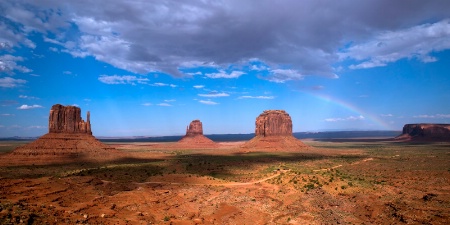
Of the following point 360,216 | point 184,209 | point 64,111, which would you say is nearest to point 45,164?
point 64,111

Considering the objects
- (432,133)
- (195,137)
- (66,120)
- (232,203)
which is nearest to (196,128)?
(195,137)

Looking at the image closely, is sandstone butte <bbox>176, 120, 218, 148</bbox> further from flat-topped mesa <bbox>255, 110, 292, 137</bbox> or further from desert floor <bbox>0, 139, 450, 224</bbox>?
desert floor <bbox>0, 139, 450, 224</bbox>

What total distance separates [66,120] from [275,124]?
84246 mm

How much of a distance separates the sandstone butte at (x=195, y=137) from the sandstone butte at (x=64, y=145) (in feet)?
265

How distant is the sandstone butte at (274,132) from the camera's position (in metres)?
122

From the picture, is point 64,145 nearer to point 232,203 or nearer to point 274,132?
point 232,203

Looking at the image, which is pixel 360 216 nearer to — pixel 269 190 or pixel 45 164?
pixel 269 190

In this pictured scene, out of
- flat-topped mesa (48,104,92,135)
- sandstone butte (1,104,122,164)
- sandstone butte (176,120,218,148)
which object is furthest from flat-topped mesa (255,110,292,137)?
flat-topped mesa (48,104,92,135)

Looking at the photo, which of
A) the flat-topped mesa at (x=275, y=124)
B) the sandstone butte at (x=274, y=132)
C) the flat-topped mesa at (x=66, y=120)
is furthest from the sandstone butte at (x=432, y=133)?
the flat-topped mesa at (x=66, y=120)

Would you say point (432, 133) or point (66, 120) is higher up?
point (66, 120)

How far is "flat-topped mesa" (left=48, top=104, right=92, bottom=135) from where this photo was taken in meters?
84.3

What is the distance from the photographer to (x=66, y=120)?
85875mm

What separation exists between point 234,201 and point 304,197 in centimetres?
789

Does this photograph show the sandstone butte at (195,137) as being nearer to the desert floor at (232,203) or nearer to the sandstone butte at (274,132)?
the sandstone butte at (274,132)
